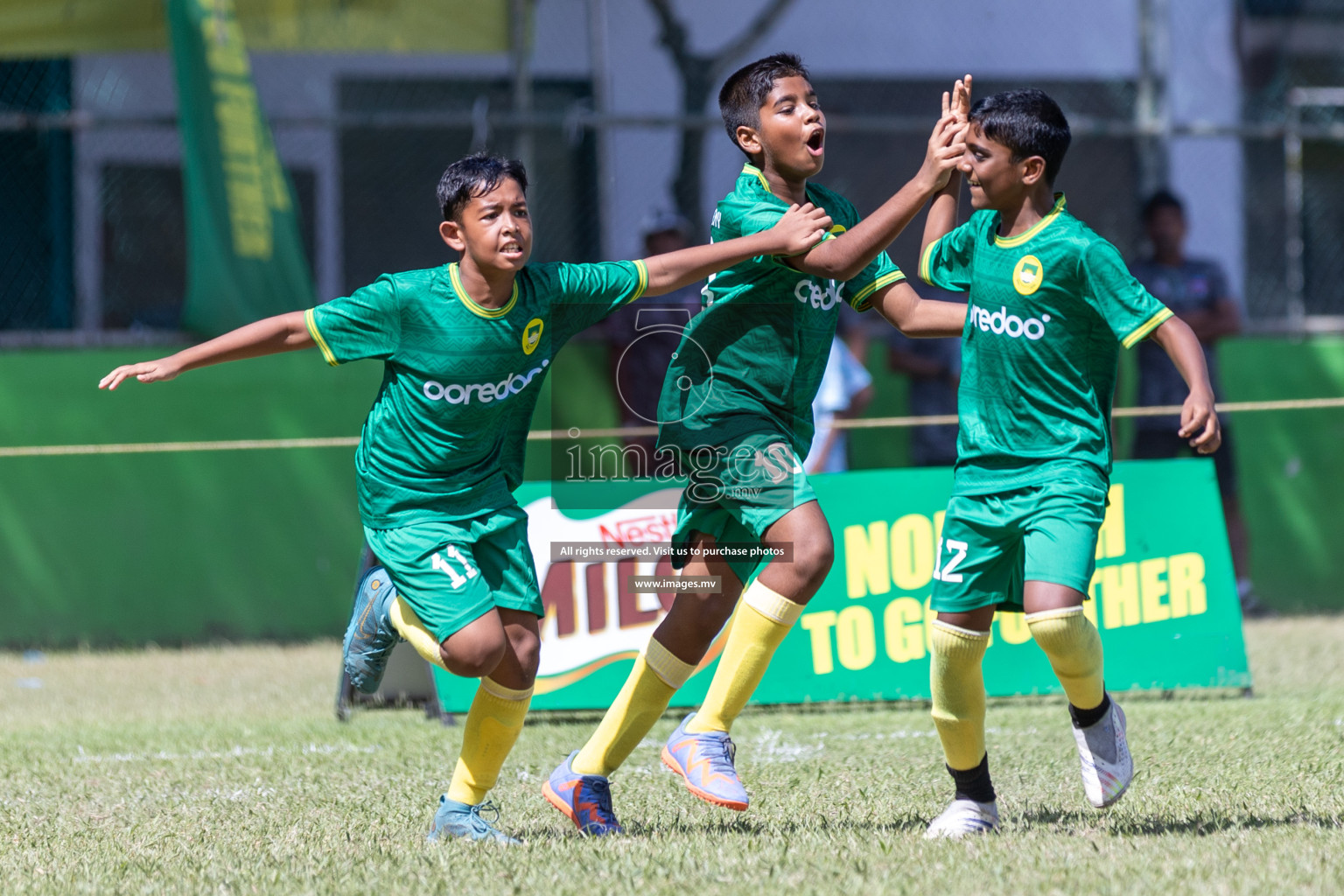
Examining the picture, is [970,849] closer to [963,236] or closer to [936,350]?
[963,236]

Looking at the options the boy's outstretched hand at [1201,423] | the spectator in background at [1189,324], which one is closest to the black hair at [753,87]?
the boy's outstretched hand at [1201,423]

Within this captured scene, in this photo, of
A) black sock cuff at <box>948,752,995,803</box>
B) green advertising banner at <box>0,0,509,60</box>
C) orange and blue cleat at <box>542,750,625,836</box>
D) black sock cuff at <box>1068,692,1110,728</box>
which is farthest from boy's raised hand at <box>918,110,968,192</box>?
green advertising banner at <box>0,0,509,60</box>

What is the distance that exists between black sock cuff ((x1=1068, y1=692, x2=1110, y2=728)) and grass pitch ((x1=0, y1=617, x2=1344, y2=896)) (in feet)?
0.96

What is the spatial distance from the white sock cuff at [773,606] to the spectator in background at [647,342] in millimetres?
4319

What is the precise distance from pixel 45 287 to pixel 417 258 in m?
2.35

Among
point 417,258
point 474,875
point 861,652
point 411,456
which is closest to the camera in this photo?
point 474,875

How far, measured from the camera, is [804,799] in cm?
467

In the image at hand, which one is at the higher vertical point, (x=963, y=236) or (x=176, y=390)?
(x=963, y=236)

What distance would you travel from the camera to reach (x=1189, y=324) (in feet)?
30.9

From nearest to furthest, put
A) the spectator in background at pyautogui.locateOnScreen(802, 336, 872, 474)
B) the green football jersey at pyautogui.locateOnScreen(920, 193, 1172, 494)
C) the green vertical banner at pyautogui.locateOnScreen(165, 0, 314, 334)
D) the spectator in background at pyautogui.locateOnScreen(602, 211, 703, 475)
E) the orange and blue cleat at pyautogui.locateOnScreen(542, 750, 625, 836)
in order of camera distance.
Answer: the green football jersey at pyautogui.locateOnScreen(920, 193, 1172, 494) < the orange and blue cleat at pyautogui.locateOnScreen(542, 750, 625, 836) < the green vertical banner at pyautogui.locateOnScreen(165, 0, 314, 334) < the spectator in background at pyautogui.locateOnScreen(802, 336, 872, 474) < the spectator in background at pyautogui.locateOnScreen(602, 211, 703, 475)

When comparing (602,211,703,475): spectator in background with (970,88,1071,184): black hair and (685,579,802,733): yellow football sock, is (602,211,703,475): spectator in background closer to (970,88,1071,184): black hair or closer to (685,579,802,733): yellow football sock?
(685,579,802,733): yellow football sock

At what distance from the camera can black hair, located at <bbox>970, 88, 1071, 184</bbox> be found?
13.5 feet

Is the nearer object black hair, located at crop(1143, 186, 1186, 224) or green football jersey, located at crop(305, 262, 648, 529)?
green football jersey, located at crop(305, 262, 648, 529)

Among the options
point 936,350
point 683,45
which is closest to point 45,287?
point 683,45
